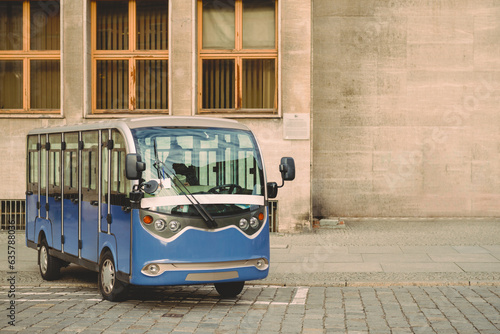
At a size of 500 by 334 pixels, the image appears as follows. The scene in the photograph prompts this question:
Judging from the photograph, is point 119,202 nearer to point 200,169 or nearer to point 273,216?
point 200,169

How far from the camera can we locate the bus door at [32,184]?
40.1 feet

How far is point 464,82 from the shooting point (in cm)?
2022

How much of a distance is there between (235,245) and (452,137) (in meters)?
12.4

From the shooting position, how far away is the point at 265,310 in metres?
8.83

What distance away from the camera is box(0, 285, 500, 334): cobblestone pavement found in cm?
774

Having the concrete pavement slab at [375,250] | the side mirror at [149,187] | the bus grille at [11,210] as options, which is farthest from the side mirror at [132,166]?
the bus grille at [11,210]

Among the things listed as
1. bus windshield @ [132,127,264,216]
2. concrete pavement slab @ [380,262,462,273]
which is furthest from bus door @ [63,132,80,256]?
concrete pavement slab @ [380,262,462,273]

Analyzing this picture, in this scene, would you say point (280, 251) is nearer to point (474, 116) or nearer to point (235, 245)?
point (235, 245)

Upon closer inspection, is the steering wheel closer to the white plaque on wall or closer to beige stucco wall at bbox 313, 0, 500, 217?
the white plaque on wall

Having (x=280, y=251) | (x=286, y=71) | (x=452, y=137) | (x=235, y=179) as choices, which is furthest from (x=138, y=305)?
(x=452, y=137)

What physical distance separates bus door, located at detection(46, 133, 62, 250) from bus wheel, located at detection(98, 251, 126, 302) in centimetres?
173

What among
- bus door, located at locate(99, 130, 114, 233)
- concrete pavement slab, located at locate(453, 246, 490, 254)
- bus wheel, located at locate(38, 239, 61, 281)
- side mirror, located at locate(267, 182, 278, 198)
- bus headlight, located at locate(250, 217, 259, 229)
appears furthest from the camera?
concrete pavement slab, located at locate(453, 246, 490, 254)

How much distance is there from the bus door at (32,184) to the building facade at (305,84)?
17.9ft

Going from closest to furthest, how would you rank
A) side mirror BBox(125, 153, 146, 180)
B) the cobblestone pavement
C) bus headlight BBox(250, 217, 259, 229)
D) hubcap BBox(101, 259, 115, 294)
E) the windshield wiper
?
1. the cobblestone pavement
2. side mirror BBox(125, 153, 146, 180)
3. the windshield wiper
4. bus headlight BBox(250, 217, 259, 229)
5. hubcap BBox(101, 259, 115, 294)
